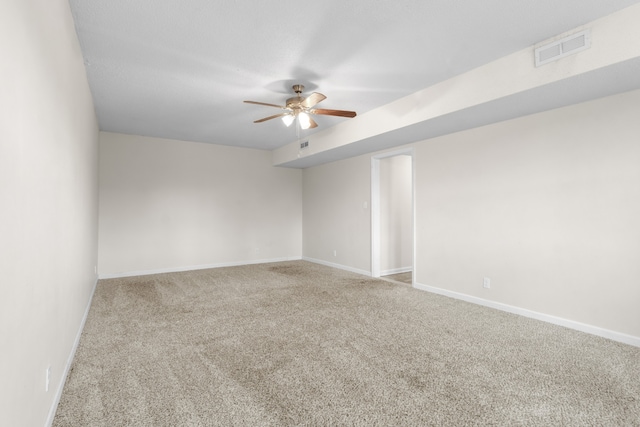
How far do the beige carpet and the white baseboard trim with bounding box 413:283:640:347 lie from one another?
11 centimetres

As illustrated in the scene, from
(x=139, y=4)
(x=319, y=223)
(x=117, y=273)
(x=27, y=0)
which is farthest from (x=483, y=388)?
(x=117, y=273)

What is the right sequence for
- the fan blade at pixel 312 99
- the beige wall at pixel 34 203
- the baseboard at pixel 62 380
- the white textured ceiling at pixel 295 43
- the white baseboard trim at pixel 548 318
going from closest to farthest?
the beige wall at pixel 34 203 → the baseboard at pixel 62 380 → the white textured ceiling at pixel 295 43 → the white baseboard trim at pixel 548 318 → the fan blade at pixel 312 99

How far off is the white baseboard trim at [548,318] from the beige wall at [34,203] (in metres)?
4.05

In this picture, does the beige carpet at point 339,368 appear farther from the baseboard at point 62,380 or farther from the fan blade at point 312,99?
the fan blade at point 312,99

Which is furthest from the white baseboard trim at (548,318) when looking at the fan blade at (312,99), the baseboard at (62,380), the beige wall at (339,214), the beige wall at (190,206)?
the baseboard at (62,380)

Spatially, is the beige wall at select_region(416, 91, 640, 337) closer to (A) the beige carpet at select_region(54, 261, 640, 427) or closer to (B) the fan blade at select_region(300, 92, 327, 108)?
(A) the beige carpet at select_region(54, 261, 640, 427)

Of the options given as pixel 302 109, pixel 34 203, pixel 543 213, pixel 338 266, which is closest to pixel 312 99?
pixel 302 109

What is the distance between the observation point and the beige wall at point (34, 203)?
42.4 inches

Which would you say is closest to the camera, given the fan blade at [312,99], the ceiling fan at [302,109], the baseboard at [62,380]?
the baseboard at [62,380]

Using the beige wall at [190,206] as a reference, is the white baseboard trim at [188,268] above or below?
below

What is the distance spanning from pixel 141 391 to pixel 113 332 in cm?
127

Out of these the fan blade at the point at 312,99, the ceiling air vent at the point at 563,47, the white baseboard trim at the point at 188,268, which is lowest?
the white baseboard trim at the point at 188,268

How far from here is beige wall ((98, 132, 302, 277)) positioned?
18.4ft

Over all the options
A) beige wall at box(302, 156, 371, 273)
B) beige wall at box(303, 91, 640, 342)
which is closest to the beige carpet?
beige wall at box(303, 91, 640, 342)
